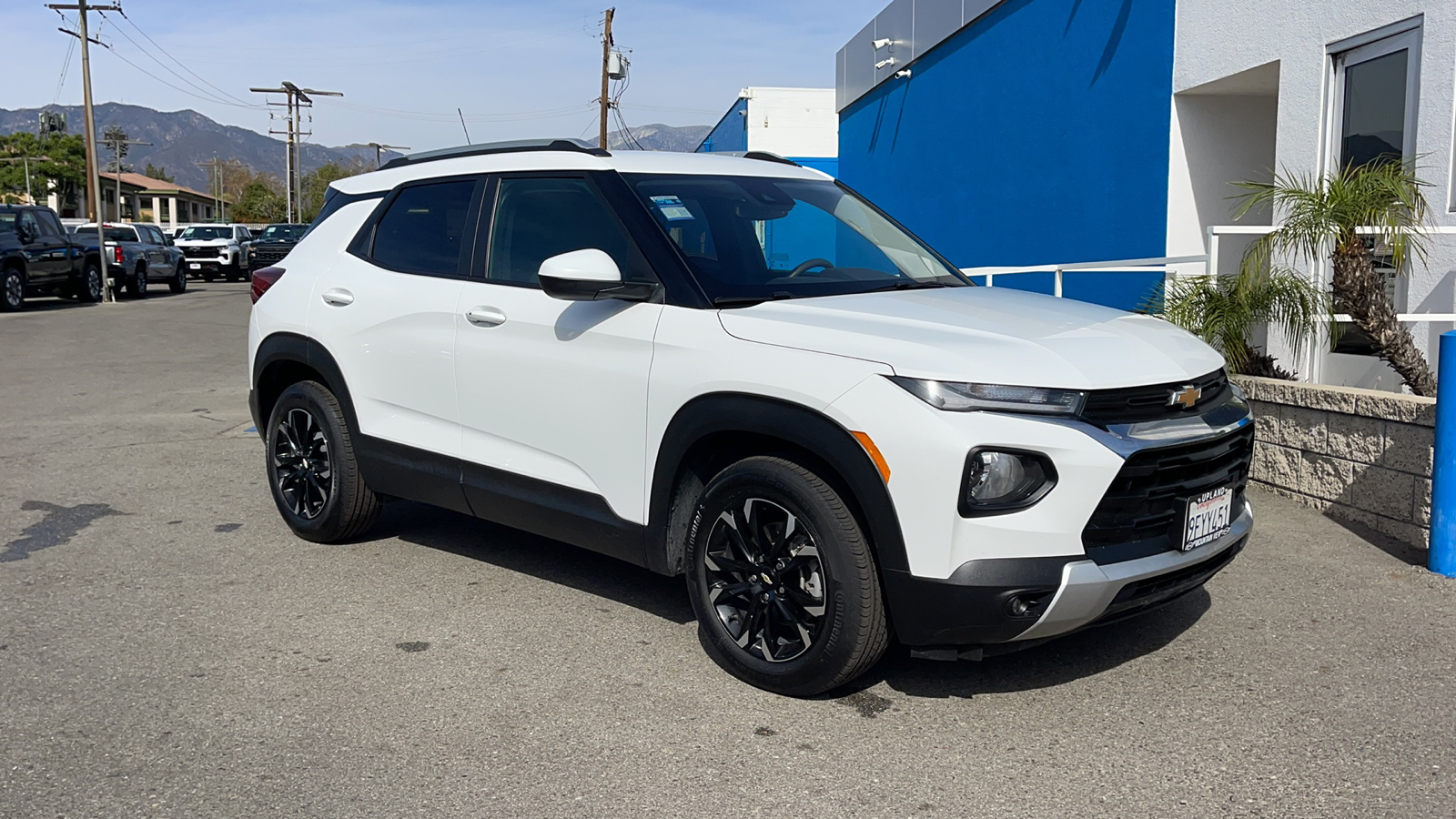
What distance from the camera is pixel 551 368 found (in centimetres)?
468

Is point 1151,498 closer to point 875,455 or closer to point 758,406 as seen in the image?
point 875,455

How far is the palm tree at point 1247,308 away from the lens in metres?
6.82

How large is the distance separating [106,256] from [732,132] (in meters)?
17.1

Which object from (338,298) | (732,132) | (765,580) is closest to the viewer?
(765,580)

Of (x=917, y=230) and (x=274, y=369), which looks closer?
(x=274, y=369)

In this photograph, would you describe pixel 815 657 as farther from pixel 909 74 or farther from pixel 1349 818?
pixel 909 74

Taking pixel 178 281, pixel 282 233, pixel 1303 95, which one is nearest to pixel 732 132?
pixel 178 281

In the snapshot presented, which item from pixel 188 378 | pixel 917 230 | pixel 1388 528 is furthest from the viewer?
pixel 917 230

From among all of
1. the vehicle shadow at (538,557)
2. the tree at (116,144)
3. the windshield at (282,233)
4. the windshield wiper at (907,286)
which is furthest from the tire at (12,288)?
the tree at (116,144)

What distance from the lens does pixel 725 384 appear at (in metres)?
4.07

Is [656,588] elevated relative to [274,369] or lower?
lower

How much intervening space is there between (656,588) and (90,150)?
32.0m

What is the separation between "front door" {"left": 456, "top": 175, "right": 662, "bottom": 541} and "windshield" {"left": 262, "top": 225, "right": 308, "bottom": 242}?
1592 inches

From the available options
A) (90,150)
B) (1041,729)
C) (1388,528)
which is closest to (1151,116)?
(1388,528)
